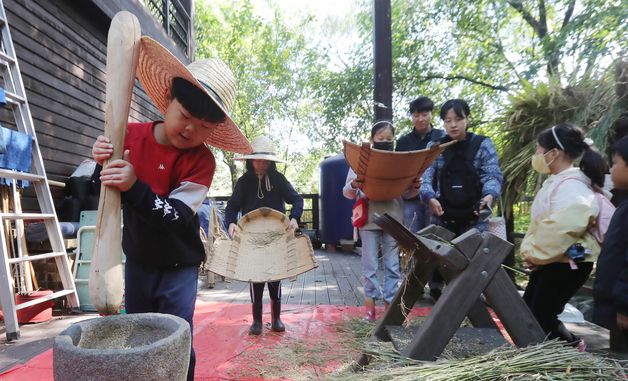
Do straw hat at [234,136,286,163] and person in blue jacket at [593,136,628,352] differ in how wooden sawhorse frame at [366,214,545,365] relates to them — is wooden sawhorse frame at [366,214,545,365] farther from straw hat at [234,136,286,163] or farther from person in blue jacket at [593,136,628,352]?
straw hat at [234,136,286,163]

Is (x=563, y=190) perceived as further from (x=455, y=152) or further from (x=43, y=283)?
(x=43, y=283)

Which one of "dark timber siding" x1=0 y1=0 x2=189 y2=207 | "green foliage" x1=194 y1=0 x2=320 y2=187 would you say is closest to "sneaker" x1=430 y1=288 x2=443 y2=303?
"dark timber siding" x1=0 y1=0 x2=189 y2=207

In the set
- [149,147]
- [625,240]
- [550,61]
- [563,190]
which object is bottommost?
[625,240]

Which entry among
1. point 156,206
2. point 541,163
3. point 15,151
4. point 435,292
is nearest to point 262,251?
point 156,206

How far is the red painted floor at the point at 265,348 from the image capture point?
222 centimetres

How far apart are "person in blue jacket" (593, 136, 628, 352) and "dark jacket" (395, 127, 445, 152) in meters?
1.51

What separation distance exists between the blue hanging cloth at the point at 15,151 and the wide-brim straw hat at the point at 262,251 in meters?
1.64

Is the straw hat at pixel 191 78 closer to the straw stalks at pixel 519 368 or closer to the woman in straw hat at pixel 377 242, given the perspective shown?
the straw stalks at pixel 519 368

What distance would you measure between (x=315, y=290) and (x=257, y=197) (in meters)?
1.71

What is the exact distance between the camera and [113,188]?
45.8 inches

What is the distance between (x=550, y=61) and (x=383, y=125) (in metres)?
4.30

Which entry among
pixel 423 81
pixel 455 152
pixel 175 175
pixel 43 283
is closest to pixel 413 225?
pixel 455 152

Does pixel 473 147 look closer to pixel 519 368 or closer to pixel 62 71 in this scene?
pixel 519 368

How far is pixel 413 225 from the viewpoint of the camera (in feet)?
11.5
